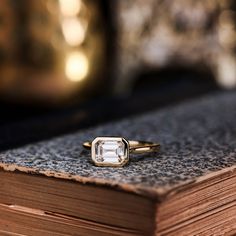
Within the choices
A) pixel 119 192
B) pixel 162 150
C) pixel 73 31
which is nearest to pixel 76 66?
pixel 73 31

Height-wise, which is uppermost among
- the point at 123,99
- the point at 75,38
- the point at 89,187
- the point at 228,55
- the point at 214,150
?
the point at 228,55

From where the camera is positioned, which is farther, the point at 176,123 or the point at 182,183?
the point at 176,123

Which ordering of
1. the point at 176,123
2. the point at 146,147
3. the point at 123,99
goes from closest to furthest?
the point at 146,147 → the point at 176,123 → the point at 123,99

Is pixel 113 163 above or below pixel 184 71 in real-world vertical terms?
below

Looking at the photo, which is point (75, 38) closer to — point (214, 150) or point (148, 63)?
point (148, 63)

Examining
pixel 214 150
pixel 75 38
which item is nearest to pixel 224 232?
pixel 214 150

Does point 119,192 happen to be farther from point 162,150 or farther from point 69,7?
point 69,7

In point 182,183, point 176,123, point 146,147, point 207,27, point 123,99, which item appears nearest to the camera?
point 182,183

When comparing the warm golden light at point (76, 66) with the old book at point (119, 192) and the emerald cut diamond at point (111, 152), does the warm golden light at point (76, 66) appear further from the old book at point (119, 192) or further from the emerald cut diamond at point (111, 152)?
the emerald cut diamond at point (111, 152)
